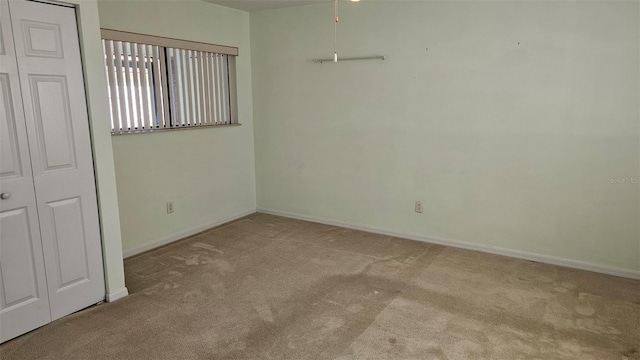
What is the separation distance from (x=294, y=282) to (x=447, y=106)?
6.92 feet

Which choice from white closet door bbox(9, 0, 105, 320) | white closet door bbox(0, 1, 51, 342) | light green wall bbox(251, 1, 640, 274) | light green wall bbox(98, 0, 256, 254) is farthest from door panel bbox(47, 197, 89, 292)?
light green wall bbox(251, 1, 640, 274)

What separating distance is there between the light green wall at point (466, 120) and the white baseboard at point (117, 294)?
229 centimetres

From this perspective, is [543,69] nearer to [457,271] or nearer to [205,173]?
[457,271]

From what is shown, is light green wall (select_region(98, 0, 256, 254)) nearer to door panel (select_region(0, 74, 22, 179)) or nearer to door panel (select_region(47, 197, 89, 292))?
door panel (select_region(47, 197, 89, 292))

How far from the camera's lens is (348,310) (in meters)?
2.83

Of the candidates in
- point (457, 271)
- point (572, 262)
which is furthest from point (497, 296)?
point (572, 262)

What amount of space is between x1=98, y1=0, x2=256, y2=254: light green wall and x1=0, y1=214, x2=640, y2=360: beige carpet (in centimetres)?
40

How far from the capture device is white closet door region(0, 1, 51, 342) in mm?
2303

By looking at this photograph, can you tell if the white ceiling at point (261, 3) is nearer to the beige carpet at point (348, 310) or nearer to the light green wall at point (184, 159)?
the light green wall at point (184, 159)

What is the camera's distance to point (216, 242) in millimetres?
4160

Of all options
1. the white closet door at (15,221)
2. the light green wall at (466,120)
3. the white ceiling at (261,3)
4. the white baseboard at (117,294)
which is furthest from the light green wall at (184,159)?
the white closet door at (15,221)

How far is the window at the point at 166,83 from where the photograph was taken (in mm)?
3545

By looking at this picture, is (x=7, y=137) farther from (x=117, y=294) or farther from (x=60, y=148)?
(x=117, y=294)

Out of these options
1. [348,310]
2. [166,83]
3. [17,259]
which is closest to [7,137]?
[17,259]
